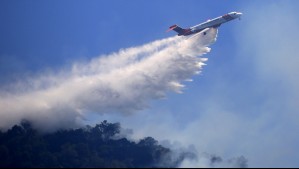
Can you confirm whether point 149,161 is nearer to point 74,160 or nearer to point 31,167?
point 74,160

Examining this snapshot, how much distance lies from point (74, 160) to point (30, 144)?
17.3 meters

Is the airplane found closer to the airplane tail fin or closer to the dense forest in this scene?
the airplane tail fin

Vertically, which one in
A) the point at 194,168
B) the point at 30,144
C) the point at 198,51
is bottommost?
the point at 194,168

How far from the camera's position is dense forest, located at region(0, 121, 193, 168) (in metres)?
167

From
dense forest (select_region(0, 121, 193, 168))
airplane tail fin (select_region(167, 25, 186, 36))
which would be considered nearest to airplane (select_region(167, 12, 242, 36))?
airplane tail fin (select_region(167, 25, 186, 36))

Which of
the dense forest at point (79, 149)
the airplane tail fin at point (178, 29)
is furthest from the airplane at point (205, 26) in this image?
the dense forest at point (79, 149)

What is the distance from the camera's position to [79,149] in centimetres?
17800

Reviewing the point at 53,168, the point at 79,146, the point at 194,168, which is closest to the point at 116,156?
the point at 79,146

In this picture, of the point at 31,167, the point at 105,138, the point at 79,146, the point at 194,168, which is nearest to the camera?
the point at 194,168

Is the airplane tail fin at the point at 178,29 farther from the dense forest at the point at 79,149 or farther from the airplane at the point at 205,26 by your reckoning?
the dense forest at the point at 79,149

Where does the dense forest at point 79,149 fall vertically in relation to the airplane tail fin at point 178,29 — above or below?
below

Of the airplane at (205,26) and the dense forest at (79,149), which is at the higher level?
the airplane at (205,26)

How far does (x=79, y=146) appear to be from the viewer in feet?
589

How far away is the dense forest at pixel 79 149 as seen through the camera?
167000mm
